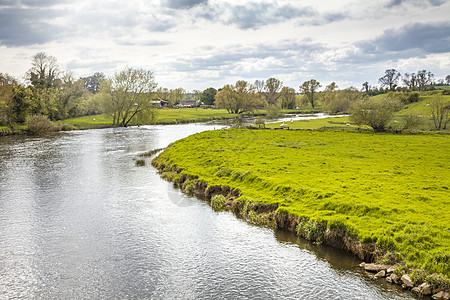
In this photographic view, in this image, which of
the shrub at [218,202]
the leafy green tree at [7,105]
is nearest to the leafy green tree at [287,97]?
the leafy green tree at [7,105]

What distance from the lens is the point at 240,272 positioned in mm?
12727

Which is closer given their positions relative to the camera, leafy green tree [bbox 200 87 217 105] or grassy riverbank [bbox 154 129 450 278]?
grassy riverbank [bbox 154 129 450 278]

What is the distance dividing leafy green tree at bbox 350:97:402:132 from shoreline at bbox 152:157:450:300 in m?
31.3

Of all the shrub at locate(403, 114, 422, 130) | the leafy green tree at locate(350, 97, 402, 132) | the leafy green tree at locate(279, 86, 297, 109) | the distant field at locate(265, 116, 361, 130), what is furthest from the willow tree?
the leafy green tree at locate(279, 86, 297, 109)

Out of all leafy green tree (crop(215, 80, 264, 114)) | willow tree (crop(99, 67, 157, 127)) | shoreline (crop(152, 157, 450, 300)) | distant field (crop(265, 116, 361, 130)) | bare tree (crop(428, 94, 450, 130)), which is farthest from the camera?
leafy green tree (crop(215, 80, 264, 114))

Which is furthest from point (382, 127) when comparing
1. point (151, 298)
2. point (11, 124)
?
point (11, 124)

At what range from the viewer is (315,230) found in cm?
1531

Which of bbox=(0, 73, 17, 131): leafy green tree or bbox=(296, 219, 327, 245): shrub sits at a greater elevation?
bbox=(0, 73, 17, 131): leafy green tree

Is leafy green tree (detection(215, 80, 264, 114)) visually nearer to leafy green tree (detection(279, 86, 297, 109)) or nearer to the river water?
leafy green tree (detection(279, 86, 297, 109))

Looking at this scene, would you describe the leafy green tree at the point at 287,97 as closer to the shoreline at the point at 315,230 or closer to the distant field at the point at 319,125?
the distant field at the point at 319,125

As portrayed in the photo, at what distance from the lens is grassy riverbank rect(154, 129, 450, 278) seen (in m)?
12.9

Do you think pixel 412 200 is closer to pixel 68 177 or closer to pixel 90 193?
pixel 90 193

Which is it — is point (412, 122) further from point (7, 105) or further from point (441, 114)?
point (7, 105)

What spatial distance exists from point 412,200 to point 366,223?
3.92 metres
